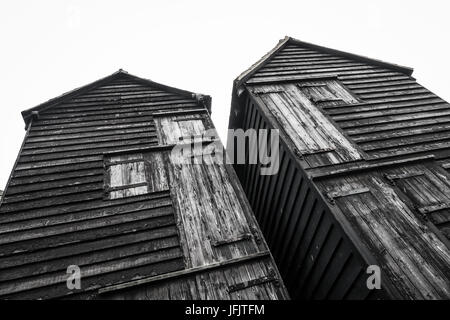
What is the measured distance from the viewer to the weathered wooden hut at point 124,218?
4176 mm

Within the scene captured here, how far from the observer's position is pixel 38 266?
14.2 ft

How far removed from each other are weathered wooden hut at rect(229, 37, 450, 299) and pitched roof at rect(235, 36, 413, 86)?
0.04 meters

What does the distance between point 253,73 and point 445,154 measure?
477 cm

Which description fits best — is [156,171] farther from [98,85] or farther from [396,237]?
[396,237]

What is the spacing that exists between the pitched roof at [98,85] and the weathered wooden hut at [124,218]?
0.06 m

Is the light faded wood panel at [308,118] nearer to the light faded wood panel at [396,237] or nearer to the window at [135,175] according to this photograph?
the light faded wood panel at [396,237]

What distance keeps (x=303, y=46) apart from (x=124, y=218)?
769 cm

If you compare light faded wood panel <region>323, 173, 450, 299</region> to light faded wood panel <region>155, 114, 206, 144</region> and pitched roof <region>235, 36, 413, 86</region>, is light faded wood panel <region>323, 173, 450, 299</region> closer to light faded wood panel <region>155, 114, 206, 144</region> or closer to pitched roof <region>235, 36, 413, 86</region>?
light faded wood panel <region>155, 114, 206, 144</region>

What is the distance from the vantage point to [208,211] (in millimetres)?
5223

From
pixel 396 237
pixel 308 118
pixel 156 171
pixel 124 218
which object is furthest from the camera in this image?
pixel 308 118

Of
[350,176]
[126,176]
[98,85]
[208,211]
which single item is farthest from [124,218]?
[98,85]

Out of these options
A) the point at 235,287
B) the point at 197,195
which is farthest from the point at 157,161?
Answer: the point at 235,287
